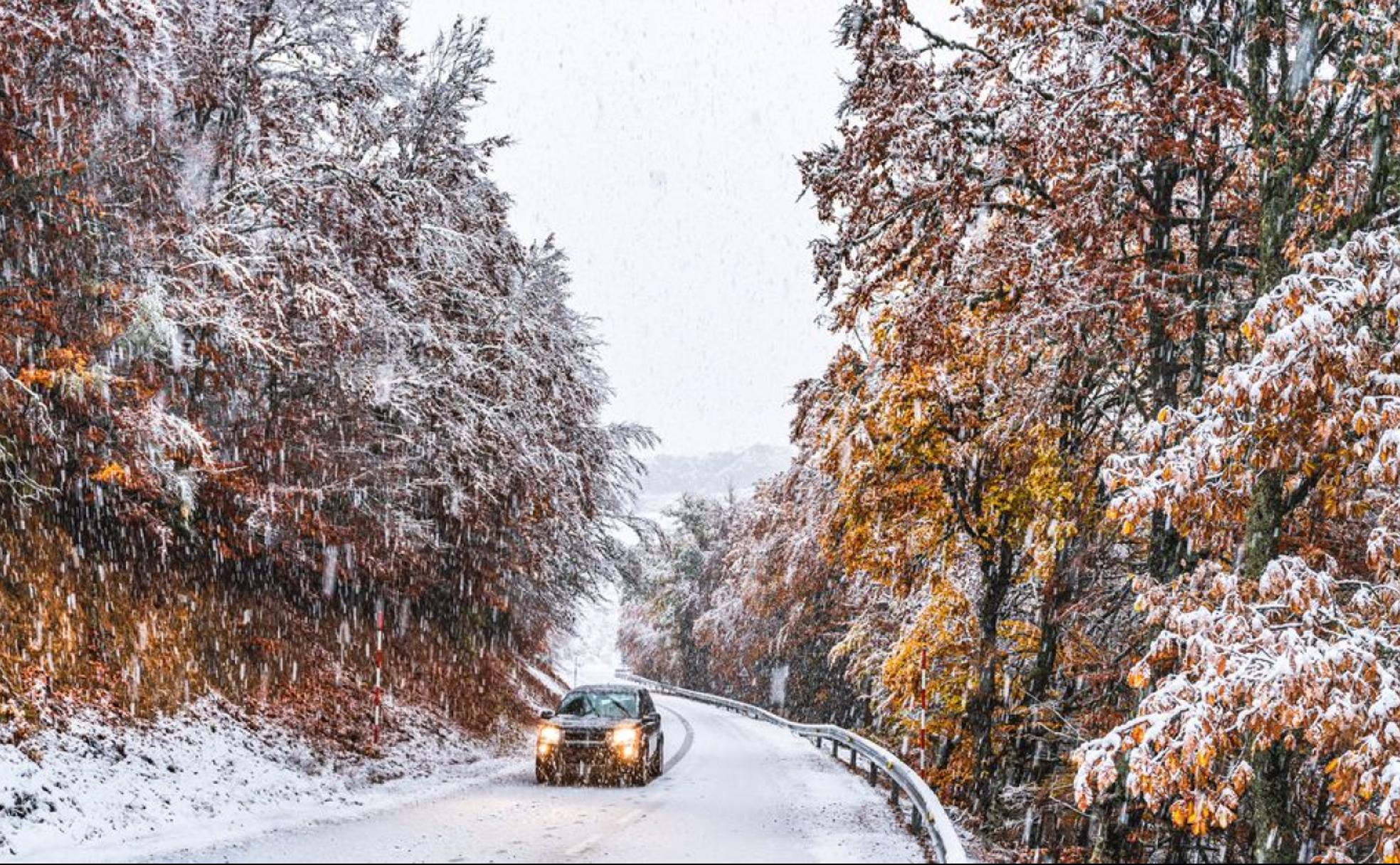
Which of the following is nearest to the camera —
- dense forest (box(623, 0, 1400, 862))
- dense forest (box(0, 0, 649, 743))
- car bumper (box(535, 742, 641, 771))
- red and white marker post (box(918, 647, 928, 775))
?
dense forest (box(623, 0, 1400, 862))

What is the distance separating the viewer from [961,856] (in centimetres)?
738

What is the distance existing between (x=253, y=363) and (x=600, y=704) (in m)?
7.50

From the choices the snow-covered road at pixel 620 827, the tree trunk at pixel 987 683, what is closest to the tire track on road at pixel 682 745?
the snow-covered road at pixel 620 827

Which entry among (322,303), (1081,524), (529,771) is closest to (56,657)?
(322,303)

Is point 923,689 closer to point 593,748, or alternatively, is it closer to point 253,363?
point 593,748

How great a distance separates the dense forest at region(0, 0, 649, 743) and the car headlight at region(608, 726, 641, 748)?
3.83 meters

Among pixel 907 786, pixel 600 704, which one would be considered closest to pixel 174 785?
pixel 600 704

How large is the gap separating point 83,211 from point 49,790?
6700 millimetres

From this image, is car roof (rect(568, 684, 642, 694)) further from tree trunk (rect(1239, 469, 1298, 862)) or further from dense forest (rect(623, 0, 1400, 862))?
tree trunk (rect(1239, 469, 1298, 862))

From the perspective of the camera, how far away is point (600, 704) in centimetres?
1567

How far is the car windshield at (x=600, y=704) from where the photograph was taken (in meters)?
15.4

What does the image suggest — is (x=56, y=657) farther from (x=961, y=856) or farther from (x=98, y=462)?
(x=961, y=856)

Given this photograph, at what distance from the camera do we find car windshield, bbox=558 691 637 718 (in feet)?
50.6

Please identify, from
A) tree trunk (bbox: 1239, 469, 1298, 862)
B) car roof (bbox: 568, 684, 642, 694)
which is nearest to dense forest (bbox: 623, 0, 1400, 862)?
tree trunk (bbox: 1239, 469, 1298, 862)
